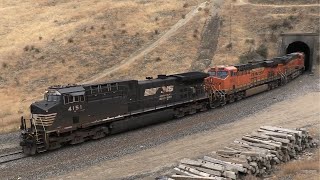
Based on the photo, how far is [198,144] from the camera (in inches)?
806

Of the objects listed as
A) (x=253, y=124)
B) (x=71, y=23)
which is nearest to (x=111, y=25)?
(x=71, y=23)

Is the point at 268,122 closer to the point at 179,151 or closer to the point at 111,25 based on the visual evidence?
the point at 179,151

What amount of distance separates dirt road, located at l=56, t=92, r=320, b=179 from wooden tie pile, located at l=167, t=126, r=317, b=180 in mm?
2050

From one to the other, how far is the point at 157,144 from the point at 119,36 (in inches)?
1351

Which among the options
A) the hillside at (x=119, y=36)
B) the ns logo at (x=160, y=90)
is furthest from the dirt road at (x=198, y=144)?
the hillside at (x=119, y=36)

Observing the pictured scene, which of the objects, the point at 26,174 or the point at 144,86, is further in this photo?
the point at 144,86

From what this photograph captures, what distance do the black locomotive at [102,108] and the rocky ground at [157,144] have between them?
2.10 ft

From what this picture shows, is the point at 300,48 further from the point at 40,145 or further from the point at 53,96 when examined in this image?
the point at 40,145

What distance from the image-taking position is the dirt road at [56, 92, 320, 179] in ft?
54.5

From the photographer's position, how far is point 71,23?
57.8m

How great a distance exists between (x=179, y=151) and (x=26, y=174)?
7439 mm

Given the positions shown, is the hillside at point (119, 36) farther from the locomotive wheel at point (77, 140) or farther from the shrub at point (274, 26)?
the locomotive wheel at point (77, 140)

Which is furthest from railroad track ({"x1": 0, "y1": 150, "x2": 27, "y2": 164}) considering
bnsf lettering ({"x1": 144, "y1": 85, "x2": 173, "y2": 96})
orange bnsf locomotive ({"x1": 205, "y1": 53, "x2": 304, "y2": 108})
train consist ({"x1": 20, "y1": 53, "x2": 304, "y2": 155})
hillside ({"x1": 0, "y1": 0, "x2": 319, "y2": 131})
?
orange bnsf locomotive ({"x1": 205, "y1": 53, "x2": 304, "y2": 108})

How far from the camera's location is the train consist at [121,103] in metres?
19.7
